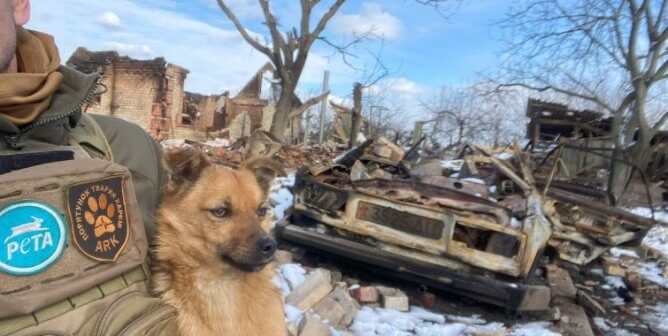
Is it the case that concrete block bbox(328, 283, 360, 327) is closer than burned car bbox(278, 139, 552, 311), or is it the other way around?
concrete block bbox(328, 283, 360, 327)

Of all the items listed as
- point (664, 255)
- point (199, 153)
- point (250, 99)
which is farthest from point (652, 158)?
point (250, 99)

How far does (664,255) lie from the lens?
392 inches

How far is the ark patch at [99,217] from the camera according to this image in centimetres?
144

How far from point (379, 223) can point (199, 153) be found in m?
3.79

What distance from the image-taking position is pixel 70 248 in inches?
55.7

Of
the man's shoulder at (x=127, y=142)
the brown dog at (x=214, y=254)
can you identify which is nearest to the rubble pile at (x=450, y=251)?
the brown dog at (x=214, y=254)

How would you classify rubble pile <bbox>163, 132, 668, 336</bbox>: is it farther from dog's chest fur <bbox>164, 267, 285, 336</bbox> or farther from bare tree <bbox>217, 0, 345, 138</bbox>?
bare tree <bbox>217, 0, 345, 138</bbox>

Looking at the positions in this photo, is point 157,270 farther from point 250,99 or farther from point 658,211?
point 250,99

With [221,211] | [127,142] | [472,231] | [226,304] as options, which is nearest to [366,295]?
[472,231]

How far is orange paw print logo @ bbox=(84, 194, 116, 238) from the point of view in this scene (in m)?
1.49

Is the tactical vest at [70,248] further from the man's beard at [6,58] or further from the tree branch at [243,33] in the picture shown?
the tree branch at [243,33]

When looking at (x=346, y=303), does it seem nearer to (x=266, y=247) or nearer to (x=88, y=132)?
(x=266, y=247)

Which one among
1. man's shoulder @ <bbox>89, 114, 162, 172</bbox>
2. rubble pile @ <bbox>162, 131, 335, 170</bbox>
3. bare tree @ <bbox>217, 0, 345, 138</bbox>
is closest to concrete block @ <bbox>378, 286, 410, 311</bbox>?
rubble pile @ <bbox>162, 131, 335, 170</bbox>

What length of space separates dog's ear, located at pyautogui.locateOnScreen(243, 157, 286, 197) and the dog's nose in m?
0.52
